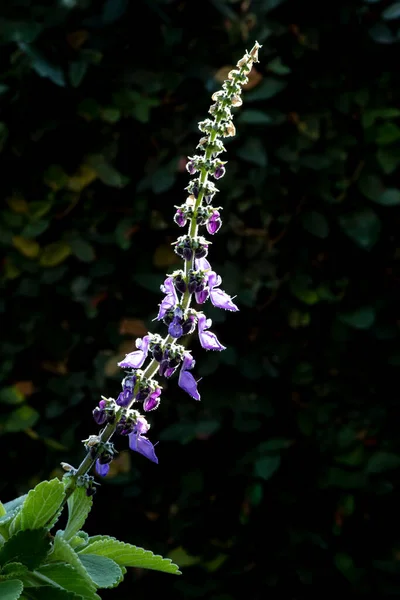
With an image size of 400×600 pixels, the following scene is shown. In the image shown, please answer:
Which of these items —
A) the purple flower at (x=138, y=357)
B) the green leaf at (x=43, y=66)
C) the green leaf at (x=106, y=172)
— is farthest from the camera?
the green leaf at (x=106, y=172)

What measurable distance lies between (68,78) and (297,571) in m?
1.72

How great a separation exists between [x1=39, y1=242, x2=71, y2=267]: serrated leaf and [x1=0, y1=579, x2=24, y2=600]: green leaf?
5.70 feet

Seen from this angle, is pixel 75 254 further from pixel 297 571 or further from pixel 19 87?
pixel 297 571

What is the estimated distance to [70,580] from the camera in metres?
0.85

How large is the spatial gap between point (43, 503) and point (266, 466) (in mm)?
1584

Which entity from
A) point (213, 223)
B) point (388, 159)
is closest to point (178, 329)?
point (213, 223)

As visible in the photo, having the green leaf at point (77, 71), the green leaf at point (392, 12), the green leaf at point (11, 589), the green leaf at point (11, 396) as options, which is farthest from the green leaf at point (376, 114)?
the green leaf at point (11, 589)

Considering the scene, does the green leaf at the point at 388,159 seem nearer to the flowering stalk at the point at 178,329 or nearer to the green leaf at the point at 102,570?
the flowering stalk at the point at 178,329

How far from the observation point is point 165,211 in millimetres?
2482

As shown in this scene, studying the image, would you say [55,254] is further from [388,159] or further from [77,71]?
[388,159]

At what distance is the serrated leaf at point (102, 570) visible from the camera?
0.84 m

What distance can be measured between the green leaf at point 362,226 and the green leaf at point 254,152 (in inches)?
13.0

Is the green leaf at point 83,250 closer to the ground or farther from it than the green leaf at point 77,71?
closer to the ground

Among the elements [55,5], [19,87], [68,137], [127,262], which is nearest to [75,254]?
[127,262]
